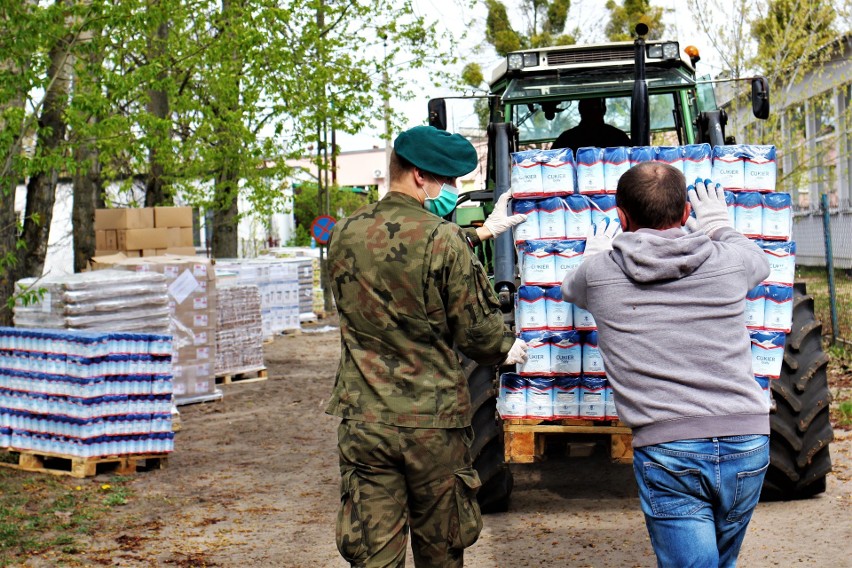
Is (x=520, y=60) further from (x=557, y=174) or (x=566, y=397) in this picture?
(x=566, y=397)

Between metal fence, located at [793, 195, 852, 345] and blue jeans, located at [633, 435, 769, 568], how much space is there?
9635 mm

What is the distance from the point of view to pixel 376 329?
369 centimetres

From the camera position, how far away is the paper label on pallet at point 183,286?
11.9 metres

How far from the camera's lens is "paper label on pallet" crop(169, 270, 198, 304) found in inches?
468

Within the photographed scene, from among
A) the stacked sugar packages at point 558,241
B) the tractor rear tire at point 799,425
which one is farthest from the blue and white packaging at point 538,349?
the tractor rear tire at point 799,425

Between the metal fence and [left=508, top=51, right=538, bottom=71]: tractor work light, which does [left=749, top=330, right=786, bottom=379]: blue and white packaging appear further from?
the metal fence

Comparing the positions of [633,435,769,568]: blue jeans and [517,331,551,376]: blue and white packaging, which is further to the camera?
[517,331,551,376]: blue and white packaging

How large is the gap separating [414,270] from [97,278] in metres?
7.06

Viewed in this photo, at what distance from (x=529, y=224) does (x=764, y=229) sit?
1167 mm

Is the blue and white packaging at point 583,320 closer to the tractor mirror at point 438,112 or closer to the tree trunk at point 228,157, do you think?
the tractor mirror at point 438,112

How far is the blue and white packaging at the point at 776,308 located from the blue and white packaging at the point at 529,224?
1179 millimetres

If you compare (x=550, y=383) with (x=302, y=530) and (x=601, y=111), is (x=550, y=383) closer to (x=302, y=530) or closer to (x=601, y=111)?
(x=302, y=530)

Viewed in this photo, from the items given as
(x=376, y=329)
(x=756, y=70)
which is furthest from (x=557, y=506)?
(x=756, y=70)

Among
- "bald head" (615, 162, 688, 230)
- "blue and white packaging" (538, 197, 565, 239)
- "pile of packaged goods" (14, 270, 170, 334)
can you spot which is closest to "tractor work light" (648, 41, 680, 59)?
"blue and white packaging" (538, 197, 565, 239)
